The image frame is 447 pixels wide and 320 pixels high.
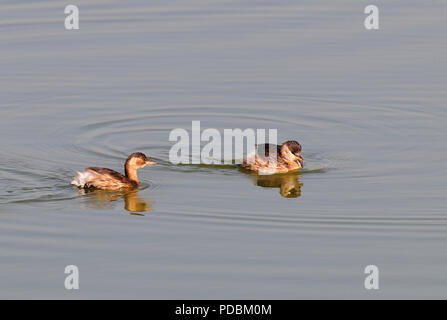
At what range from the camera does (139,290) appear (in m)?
10.8

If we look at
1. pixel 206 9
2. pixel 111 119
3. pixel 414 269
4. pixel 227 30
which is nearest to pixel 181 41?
pixel 227 30

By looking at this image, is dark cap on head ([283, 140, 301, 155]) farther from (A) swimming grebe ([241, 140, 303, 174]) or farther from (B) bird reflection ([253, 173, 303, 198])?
(B) bird reflection ([253, 173, 303, 198])

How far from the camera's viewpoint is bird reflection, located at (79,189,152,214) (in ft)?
46.0

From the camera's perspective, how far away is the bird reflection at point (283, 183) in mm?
15047

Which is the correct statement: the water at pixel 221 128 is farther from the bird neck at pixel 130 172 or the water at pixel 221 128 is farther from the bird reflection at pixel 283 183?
the bird neck at pixel 130 172

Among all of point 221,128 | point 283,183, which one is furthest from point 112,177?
point 221,128

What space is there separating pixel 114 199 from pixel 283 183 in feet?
9.16

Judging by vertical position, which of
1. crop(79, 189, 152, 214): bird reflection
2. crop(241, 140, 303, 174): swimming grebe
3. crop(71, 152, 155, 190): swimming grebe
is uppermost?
crop(241, 140, 303, 174): swimming grebe

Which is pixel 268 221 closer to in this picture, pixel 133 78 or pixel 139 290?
pixel 139 290

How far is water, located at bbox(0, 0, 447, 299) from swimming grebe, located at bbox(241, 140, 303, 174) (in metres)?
0.17

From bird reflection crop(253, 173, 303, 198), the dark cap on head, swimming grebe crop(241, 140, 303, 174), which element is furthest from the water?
the dark cap on head

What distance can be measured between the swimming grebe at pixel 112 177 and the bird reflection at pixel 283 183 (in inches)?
73.4

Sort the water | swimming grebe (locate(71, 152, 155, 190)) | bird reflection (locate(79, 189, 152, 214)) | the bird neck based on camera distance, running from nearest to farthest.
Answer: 1. the water
2. bird reflection (locate(79, 189, 152, 214))
3. swimming grebe (locate(71, 152, 155, 190))
4. the bird neck

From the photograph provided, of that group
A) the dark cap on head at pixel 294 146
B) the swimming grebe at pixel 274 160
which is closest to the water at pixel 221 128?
the swimming grebe at pixel 274 160
